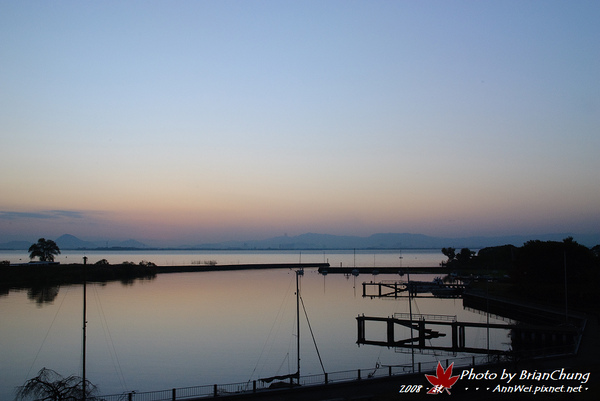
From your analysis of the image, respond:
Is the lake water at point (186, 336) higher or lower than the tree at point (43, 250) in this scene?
lower

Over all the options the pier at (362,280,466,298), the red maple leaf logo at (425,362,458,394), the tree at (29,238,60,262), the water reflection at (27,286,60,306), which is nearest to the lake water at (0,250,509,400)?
the water reflection at (27,286,60,306)

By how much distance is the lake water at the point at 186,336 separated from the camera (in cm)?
3638

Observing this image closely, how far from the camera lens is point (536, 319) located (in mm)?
55094

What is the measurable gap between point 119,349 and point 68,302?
3684cm

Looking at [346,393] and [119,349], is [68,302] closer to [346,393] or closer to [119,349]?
[119,349]

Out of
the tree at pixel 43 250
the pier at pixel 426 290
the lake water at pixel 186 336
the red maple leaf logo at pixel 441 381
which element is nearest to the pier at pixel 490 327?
the lake water at pixel 186 336

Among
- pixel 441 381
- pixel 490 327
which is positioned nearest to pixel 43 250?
pixel 490 327

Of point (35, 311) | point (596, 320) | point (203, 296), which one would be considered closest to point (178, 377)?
point (596, 320)

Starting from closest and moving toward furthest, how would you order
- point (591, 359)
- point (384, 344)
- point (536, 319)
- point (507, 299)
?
point (591, 359)
point (384, 344)
point (536, 319)
point (507, 299)

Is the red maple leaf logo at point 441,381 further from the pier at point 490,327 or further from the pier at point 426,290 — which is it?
the pier at point 426,290

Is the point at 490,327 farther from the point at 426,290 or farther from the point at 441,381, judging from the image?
the point at 426,290

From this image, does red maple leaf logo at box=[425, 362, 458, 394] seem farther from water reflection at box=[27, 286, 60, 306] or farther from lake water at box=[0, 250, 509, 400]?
water reflection at box=[27, 286, 60, 306]

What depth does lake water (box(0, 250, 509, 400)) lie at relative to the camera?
1432 inches

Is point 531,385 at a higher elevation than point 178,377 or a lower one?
higher
